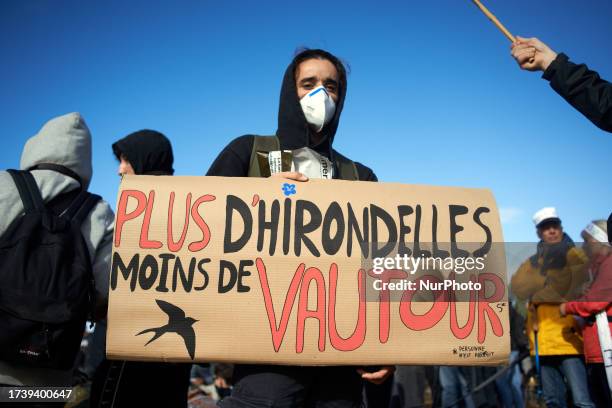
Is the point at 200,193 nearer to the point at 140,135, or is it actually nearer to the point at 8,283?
the point at 8,283

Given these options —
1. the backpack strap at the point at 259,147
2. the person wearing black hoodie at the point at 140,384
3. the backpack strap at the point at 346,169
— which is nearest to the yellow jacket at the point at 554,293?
the backpack strap at the point at 346,169

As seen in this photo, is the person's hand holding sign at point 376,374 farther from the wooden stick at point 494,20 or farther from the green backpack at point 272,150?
the wooden stick at point 494,20

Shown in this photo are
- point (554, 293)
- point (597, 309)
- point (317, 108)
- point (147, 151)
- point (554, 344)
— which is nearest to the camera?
point (317, 108)

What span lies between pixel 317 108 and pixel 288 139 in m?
0.19

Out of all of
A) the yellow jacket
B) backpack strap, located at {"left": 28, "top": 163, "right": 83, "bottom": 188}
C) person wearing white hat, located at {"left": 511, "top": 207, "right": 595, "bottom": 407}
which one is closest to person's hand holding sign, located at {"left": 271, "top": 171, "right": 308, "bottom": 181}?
backpack strap, located at {"left": 28, "top": 163, "right": 83, "bottom": 188}

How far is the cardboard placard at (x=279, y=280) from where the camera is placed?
1.59m

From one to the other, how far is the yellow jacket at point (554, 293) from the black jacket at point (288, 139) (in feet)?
3.33

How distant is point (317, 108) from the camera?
2027 mm

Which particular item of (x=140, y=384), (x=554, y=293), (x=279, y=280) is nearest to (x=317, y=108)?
(x=279, y=280)

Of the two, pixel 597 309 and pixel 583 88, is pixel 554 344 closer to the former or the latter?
pixel 597 309

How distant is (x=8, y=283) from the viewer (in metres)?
1.52

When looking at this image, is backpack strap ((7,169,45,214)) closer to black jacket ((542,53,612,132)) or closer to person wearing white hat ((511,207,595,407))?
black jacket ((542,53,612,132))

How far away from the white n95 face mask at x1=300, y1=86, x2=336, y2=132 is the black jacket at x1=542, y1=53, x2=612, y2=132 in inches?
42.2

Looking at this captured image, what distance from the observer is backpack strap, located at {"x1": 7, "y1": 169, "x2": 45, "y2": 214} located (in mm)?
1668
